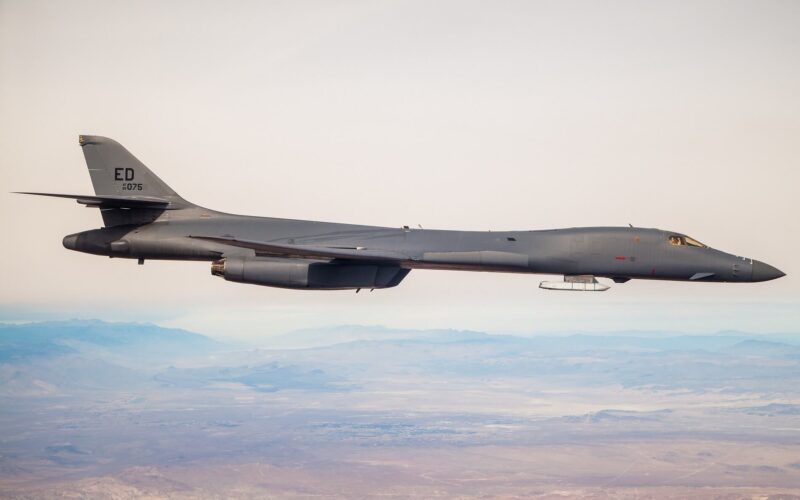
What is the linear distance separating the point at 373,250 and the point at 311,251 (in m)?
1.98

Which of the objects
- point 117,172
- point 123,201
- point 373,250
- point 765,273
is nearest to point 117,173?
point 117,172

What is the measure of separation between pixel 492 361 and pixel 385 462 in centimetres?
2872

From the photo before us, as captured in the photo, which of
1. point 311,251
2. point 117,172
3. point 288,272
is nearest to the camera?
point 311,251

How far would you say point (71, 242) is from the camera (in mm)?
27531

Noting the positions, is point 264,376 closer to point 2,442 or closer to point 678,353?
point 2,442

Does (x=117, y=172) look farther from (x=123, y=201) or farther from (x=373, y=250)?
A: (x=373, y=250)

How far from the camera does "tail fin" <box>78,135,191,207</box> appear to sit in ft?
92.5

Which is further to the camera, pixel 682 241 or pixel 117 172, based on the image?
pixel 117 172

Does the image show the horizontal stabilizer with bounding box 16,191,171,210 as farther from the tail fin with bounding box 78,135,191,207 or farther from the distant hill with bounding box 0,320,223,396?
the distant hill with bounding box 0,320,223,396

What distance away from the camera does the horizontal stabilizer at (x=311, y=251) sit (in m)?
24.9

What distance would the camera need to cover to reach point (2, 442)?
63875mm

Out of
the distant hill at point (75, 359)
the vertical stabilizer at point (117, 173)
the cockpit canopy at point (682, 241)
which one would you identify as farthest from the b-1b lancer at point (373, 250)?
the distant hill at point (75, 359)

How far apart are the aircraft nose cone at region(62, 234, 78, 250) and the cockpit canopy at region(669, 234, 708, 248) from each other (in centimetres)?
1878

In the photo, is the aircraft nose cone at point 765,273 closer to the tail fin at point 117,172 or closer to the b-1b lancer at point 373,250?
the b-1b lancer at point 373,250
